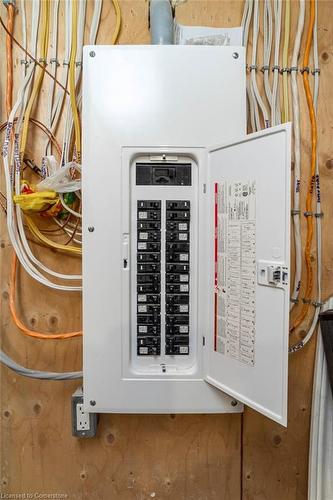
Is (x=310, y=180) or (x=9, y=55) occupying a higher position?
(x=9, y=55)

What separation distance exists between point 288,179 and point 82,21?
0.80 meters

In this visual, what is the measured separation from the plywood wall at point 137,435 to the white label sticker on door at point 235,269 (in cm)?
34

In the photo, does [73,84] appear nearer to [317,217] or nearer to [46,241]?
[46,241]

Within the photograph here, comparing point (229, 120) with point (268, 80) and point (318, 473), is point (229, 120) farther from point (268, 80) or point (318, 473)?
point (318, 473)

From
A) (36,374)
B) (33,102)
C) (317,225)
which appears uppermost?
(33,102)

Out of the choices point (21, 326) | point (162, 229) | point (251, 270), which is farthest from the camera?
point (21, 326)

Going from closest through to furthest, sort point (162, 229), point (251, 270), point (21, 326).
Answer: point (251, 270) < point (162, 229) < point (21, 326)

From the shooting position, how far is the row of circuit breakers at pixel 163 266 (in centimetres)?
79

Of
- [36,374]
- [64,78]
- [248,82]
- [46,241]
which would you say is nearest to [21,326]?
[36,374]

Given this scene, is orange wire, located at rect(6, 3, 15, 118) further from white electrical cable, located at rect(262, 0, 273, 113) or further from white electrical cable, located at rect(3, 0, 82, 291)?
white electrical cable, located at rect(262, 0, 273, 113)

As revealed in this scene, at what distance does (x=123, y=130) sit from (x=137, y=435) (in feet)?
2.92

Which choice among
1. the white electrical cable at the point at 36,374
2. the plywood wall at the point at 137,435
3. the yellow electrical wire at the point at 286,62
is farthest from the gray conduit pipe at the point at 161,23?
the white electrical cable at the point at 36,374

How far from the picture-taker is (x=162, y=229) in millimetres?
797

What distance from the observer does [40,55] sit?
94 cm
